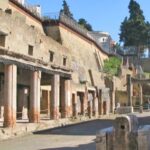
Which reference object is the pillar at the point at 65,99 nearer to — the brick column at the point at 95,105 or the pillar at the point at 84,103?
the pillar at the point at 84,103

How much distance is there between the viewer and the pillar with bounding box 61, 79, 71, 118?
42.2 meters

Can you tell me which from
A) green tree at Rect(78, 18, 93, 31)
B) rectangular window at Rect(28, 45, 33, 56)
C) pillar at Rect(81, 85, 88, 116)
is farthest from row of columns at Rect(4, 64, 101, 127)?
green tree at Rect(78, 18, 93, 31)

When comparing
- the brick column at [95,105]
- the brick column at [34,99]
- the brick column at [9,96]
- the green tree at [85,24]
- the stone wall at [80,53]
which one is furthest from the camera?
the green tree at [85,24]

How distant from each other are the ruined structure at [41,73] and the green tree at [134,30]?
195 feet

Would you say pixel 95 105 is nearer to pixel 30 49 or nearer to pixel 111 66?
pixel 30 49

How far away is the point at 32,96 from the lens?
33406 millimetres

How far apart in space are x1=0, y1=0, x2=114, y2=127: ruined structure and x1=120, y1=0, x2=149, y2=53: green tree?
59.5 metres

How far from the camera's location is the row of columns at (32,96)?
2895 centimetres

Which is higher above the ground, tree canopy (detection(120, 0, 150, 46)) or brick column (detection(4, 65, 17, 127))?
tree canopy (detection(120, 0, 150, 46))

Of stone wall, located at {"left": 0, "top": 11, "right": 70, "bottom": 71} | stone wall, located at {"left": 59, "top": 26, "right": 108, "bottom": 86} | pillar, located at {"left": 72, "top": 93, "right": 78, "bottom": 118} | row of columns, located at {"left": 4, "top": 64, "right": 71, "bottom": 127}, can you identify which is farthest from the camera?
stone wall, located at {"left": 59, "top": 26, "right": 108, "bottom": 86}

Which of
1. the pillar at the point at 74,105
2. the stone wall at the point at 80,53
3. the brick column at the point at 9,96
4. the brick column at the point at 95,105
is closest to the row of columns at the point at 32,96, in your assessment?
the brick column at the point at 9,96

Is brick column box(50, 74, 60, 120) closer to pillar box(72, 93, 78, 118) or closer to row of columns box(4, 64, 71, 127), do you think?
row of columns box(4, 64, 71, 127)

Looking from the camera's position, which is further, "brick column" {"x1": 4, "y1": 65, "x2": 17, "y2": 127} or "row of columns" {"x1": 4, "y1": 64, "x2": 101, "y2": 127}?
"row of columns" {"x1": 4, "y1": 64, "x2": 101, "y2": 127}

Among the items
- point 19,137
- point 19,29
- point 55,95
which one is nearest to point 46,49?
point 55,95
